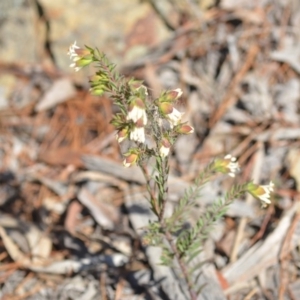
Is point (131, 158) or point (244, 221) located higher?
point (131, 158)

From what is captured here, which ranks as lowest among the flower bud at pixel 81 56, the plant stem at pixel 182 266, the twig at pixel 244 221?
the plant stem at pixel 182 266

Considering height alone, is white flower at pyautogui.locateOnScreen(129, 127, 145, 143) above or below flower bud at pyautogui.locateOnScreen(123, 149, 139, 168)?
above

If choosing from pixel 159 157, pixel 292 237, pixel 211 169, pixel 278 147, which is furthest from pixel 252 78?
pixel 159 157

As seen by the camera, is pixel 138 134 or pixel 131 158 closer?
pixel 138 134

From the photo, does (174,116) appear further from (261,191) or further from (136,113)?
(261,191)

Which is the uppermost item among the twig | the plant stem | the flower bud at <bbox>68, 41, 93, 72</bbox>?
the flower bud at <bbox>68, 41, 93, 72</bbox>

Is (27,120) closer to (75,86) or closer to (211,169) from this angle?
(75,86)

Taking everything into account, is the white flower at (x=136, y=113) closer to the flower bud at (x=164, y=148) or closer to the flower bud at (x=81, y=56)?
the flower bud at (x=164, y=148)

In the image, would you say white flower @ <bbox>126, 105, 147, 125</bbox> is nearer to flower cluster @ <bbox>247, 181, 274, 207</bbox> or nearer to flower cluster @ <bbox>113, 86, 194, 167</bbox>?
flower cluster @ <bbox>113, 86, 194, 167</bbox>

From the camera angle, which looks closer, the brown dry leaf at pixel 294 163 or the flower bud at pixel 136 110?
the flower bud at pixel 136 110

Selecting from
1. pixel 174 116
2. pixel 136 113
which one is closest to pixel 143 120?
pixel 136 113

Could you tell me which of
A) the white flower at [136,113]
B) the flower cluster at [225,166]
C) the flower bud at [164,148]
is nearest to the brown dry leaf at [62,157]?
the flower cluster at [225,166]

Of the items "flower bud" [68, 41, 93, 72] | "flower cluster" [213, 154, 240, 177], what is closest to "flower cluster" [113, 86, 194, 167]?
"flower bud" [68, 41, 93, 72]
